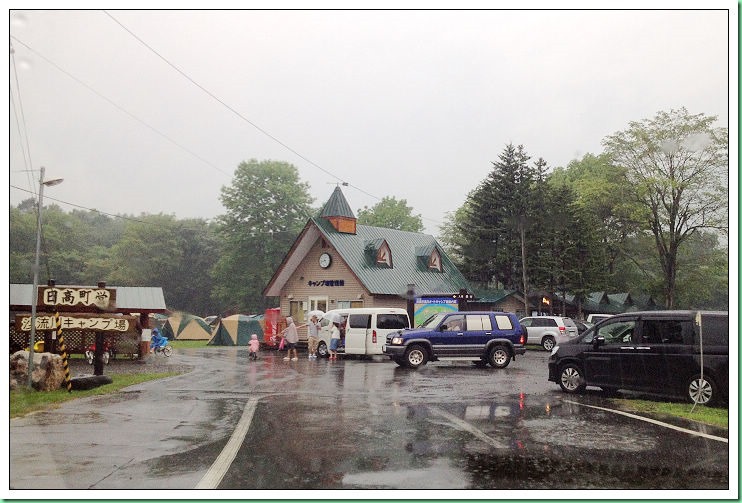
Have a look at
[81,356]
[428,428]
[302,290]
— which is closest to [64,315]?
[81,356]

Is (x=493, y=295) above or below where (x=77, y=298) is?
above

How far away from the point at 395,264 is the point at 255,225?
937 cm

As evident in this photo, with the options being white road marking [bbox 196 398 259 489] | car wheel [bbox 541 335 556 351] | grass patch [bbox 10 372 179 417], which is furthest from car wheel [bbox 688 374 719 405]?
car wheel [bbox 541 335 556 351]

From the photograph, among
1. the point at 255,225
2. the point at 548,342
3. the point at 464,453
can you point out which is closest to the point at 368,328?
the point at 255,225

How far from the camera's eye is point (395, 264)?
31609mm

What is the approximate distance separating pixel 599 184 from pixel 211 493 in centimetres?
1673

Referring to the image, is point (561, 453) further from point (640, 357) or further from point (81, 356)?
point (81, 356)

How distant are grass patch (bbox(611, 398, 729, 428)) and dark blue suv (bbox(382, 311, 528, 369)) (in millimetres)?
6601

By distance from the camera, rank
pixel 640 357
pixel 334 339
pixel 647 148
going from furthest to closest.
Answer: pixel 334 339 < pixel 647 148 < pixel 640 357

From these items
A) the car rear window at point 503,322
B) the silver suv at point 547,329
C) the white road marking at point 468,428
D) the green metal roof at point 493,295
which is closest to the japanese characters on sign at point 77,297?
the white road marking at point 468,428

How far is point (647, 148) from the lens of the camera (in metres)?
15.2

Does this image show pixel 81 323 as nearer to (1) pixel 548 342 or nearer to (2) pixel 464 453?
(2) pixel 464 453

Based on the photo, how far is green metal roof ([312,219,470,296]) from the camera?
1175 inches

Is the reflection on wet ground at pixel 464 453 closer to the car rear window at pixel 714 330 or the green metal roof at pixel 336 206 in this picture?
the car rear window at pixel 714 330
